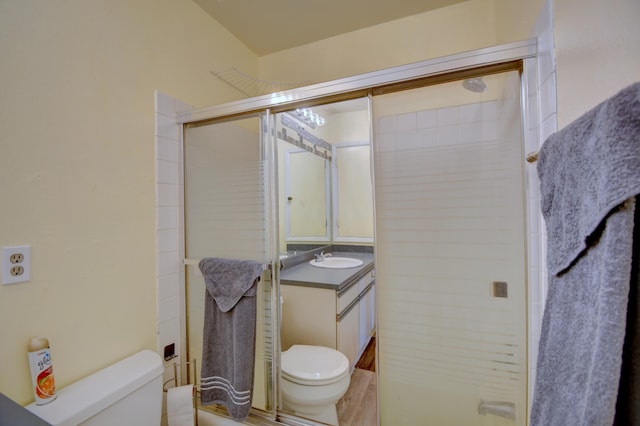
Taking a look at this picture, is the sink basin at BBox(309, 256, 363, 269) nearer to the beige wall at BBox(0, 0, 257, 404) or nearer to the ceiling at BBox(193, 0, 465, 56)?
the beige wall at BBox(0, 0, 257, 404)

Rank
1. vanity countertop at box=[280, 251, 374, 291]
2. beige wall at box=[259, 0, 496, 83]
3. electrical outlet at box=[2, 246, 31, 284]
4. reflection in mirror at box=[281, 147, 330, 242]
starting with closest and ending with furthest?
electrical outlet at box=[2, 246, 31, 284]
beige wall at box=[259, 0, 496, 83]
vanity countertop at box=[280, 251, 374, 291]
reflection in mirror at box=[281, 147, 330, 242]

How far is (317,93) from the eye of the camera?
3.85ft

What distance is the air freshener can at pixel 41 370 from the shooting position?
2.76ft

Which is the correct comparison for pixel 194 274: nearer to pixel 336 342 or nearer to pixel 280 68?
pixel 336 342

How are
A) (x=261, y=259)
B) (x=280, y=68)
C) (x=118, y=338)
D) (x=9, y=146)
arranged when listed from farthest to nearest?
(x=280, y=68), (x=261, y=259), (x=118, y=338), (x=9, y=146)

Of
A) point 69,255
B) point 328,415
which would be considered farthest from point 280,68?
point 328,415

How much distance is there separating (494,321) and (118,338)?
5.11 feet

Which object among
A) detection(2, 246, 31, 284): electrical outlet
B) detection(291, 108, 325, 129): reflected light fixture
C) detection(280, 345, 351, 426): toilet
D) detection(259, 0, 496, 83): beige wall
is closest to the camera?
detection(2, 246, 31, 284): electrical outlet

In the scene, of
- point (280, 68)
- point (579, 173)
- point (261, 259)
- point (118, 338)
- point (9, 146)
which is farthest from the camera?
point (280, 68)

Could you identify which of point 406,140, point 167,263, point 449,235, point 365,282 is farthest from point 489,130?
point 365,282

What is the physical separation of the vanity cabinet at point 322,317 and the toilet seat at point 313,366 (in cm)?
18

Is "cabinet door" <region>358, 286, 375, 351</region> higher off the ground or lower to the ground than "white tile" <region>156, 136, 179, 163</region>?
lower

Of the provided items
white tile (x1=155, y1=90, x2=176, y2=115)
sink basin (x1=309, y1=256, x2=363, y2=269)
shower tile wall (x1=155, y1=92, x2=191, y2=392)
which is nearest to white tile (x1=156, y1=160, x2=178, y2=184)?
shower tile wall (x1=155, y1=92, x2=191, y2=392)

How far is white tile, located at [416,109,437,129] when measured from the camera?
1037 millimetres
